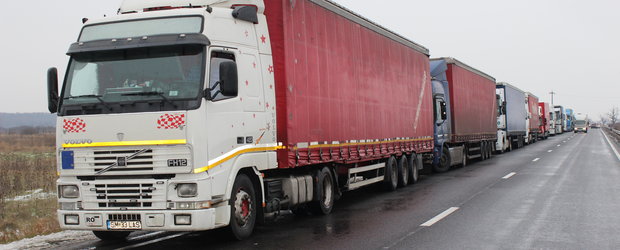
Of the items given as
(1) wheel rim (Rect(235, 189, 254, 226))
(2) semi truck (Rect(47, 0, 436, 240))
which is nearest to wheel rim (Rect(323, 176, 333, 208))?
(2) semi truck (Rect(47, 0, 436, 240))

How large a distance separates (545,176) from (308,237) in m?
11.5

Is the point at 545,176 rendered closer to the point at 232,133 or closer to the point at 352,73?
the point at 352,73

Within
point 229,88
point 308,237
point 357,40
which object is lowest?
point 308,237

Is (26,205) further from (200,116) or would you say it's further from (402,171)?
(402,171)

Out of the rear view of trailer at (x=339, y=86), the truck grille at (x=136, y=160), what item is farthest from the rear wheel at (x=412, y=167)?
the truck grille at (x=136, y=160)

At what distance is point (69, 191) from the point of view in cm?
761

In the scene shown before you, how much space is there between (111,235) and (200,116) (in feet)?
9.24

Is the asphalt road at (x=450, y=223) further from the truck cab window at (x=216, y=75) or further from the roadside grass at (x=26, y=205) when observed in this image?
the truck cab window at (x=216, y=75)

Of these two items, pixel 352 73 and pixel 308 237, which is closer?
pixel 308 237

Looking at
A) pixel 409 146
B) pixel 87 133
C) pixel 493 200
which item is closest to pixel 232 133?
pixel 87 133

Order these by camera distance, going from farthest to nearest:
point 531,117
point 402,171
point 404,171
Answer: point 531,117 < point 404,171 < point 402,171

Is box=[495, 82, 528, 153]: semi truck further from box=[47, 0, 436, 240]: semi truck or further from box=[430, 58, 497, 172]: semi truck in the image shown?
box=[47, 0, 436, 240]: semi truck

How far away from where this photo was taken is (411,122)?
16.2 metres

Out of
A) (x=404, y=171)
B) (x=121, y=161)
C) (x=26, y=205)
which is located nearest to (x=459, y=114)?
(x=404, y=171)
